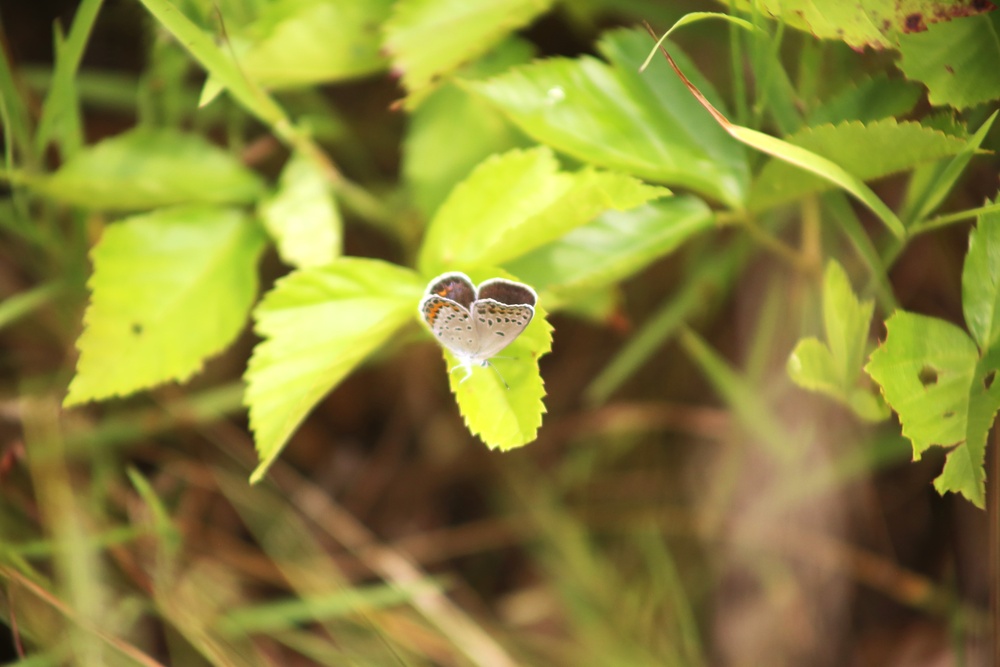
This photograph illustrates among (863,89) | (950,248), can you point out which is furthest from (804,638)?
(863,89)

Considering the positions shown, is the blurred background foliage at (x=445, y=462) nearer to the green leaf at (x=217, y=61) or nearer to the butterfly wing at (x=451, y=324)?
the green leaf at (x=217, y=61)

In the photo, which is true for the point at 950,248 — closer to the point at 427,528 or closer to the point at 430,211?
the point at 430,211

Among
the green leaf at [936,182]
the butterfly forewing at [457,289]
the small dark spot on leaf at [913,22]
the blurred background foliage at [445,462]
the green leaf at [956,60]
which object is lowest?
the blurred background foliage at [445,462]

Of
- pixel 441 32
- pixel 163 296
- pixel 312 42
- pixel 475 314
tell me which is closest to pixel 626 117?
pixel 441 32

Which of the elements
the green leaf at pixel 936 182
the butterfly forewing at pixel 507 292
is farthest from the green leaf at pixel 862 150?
the butterfly forewing at pixel 507 292

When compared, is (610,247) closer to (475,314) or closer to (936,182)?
(475,314)
